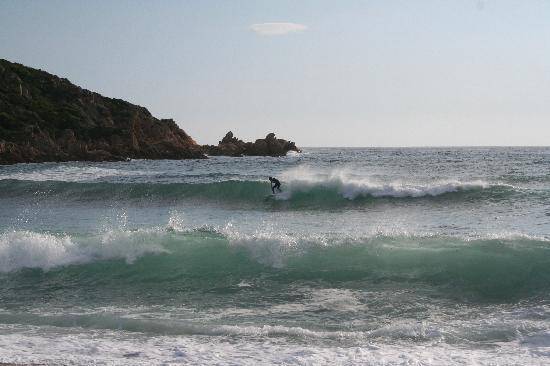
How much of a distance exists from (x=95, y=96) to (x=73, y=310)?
81.9m

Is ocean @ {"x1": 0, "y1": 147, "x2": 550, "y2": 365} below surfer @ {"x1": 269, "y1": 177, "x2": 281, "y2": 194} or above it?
below

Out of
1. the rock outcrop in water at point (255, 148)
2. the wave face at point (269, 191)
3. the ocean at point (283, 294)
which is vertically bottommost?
the ocean at point (283, 294)

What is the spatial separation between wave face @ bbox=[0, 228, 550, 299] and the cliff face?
45701mm

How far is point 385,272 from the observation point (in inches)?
371

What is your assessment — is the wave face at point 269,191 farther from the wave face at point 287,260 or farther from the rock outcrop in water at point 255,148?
the rock outcrop in water at point 255,148

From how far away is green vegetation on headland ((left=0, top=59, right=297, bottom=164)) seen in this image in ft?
193

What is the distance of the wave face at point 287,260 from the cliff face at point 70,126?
45.7 metres

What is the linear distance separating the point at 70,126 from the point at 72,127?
269 millimetres

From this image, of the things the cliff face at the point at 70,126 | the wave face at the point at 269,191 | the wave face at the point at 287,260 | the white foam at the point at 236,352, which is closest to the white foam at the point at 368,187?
the wave face at the point at 269,191

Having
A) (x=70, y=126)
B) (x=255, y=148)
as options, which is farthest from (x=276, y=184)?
(x=255, y=148)

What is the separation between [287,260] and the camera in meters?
10.1

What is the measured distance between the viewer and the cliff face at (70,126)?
58.7 meters

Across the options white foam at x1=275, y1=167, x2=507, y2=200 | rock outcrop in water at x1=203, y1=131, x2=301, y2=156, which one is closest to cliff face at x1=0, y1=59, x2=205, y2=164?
rock outcrop in water at x1=203, y1=131, x2=301, y2=156

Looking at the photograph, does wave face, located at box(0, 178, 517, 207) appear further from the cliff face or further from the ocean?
Answer: the cliff face
